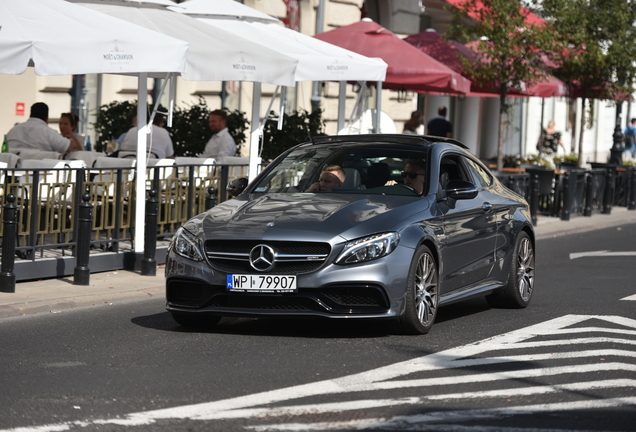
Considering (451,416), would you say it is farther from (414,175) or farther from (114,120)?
(114,120)

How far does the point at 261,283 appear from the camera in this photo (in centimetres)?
811

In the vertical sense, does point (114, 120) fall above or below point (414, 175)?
above

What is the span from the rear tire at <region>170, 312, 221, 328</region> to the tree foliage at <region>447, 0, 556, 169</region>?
12850 millimetres

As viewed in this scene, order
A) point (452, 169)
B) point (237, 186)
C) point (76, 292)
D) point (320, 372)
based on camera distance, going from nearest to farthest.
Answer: point (320, 372), point (237, 186), point (452, 169), point (76, 292)

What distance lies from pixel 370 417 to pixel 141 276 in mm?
6483

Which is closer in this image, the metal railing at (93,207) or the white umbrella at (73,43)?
the white umbrella at (73,43)

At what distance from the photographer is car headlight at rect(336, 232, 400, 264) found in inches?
317

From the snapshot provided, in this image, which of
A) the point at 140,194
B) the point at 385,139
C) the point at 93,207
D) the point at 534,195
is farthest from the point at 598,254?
the point at 93,207

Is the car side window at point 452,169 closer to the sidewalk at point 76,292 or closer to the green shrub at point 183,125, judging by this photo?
the sidewalk at point 76,292

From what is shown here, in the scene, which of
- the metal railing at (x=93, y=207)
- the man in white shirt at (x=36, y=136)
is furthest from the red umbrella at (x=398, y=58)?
the man in white shirt at (x=36, y=136)

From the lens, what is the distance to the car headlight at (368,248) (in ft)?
26.5

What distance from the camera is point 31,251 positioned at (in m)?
11.2

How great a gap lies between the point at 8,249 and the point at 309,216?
10.8 ft

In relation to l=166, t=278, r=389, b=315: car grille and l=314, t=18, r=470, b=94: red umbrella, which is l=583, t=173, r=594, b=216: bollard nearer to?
l=314, t=18, r=470, b=94: red umbrella
